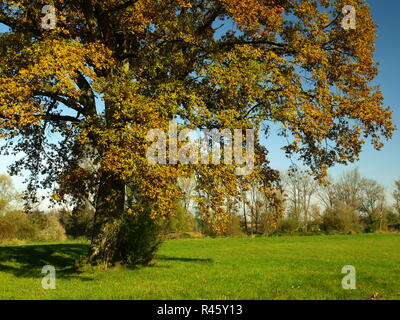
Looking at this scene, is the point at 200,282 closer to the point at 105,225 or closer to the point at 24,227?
the point at 105,225

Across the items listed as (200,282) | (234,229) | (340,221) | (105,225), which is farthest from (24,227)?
(340,221)

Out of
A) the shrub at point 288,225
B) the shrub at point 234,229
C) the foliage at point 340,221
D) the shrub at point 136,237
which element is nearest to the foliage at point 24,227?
the shrub at point 234,229

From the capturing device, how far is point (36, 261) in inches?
760

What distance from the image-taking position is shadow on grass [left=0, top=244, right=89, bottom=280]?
51.1 feet

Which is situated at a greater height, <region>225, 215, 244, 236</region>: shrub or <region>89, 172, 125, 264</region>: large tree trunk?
<region>89, 172, 125, 264</region>: large tree trunk

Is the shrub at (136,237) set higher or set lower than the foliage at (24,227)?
higher

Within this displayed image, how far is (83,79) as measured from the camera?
16.5m

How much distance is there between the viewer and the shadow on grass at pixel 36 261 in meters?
15.6

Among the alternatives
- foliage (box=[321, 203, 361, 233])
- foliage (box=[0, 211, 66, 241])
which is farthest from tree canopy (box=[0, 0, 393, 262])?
foliage (box=[321, 203, 361, 233])

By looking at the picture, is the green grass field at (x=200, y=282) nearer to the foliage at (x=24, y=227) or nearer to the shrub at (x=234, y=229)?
the foliage at (x=24, y=227)

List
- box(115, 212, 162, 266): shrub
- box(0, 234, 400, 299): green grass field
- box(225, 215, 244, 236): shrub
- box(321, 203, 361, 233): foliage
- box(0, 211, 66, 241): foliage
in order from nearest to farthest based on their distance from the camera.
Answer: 1. box(0, 234, 400, 299): green grass field
2. box(115, 212, 162, 266): shrub
3. box(0, 211, 66, 241): foliage
4. box(321, 203, 361, 233): foliage
5. box(225, 215, 244, 236): shrub

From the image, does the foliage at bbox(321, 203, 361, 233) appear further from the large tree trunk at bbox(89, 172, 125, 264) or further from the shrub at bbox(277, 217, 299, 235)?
the large tree trunk at bbox(89, 172, 125, 264)
